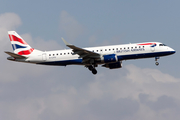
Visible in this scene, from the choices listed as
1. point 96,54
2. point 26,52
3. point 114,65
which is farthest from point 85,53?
point 26,52

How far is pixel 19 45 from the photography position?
59.3 m

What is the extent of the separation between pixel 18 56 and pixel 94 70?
14044 mm

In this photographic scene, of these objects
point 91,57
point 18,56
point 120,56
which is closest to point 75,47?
point 91,57

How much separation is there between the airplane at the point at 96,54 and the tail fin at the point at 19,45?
0.83 m

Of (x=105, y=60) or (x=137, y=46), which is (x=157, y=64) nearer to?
(x=137, y=46)

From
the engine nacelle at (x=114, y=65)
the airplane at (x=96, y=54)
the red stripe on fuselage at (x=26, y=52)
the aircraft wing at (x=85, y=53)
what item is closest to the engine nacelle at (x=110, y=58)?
the airplane at (x=96, y=54)

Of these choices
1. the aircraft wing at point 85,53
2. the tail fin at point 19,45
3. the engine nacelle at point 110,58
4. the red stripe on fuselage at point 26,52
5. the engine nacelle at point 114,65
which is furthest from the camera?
the tail fin at point 19,45

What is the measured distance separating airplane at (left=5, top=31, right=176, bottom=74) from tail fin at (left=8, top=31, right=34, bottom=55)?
83 cm

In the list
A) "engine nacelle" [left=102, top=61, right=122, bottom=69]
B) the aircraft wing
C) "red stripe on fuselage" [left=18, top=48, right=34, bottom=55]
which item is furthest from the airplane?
"engine nacelle" [left=102, top=61, right=122, bottom=69]

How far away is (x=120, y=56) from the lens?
5356cm

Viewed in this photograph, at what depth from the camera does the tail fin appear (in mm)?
58500

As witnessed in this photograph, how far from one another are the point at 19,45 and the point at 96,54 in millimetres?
15884

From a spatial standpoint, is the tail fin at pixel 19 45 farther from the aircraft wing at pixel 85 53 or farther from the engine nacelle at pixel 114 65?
the engine nacelle at pixel 114 65

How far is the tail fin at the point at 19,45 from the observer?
5850 centimetres
